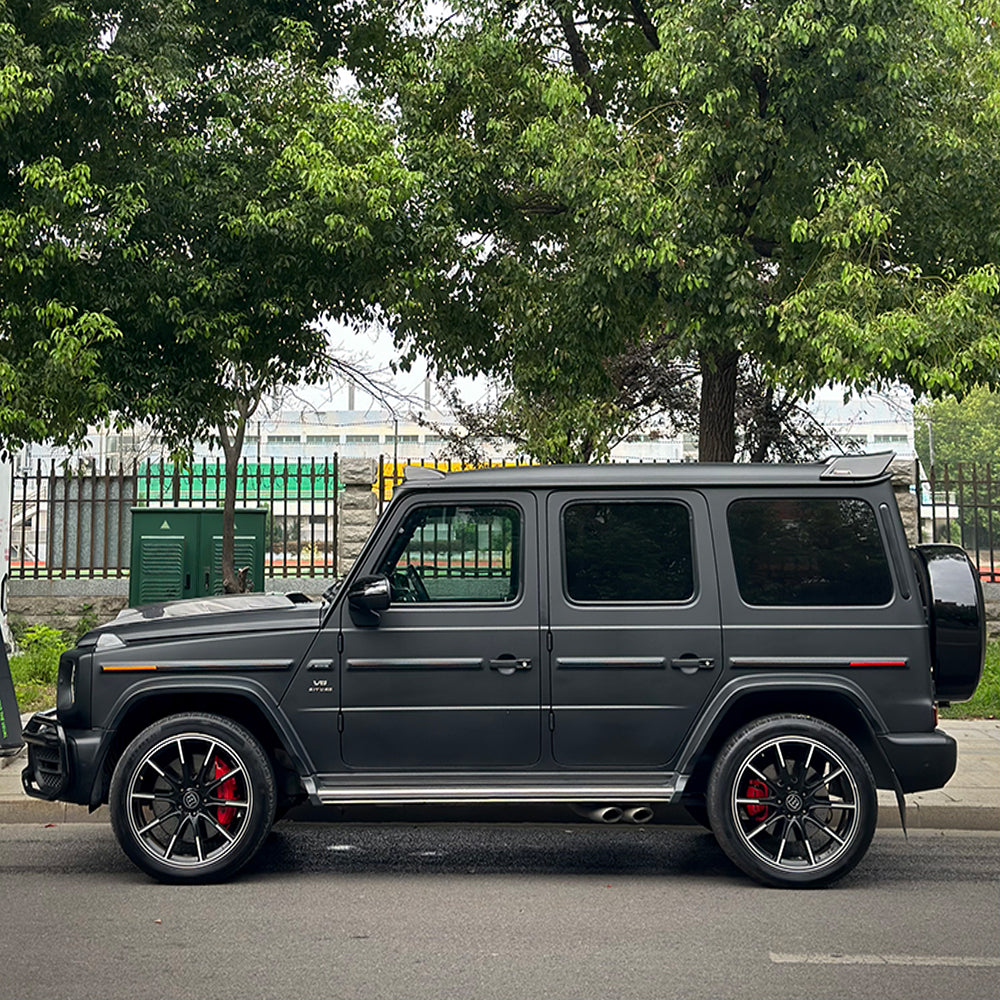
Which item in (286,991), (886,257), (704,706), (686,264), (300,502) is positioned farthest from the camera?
(300,502)

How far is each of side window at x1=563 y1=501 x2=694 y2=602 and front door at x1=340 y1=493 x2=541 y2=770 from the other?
289 mm

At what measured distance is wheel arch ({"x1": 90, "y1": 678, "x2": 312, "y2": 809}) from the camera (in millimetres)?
6660

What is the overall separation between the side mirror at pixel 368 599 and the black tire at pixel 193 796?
31.4 inches

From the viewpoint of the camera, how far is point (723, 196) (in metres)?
12.1

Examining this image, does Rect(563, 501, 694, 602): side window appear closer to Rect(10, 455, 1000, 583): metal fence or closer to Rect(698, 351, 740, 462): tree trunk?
Rect(698, 351, 740, 462): tree trunk

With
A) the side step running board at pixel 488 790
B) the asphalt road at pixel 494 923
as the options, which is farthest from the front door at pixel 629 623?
the asphalt road at pixel 494 923

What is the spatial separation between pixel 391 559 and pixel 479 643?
0.61 m

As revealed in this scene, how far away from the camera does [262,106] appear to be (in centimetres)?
1305

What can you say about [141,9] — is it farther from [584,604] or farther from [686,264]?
[584,604]

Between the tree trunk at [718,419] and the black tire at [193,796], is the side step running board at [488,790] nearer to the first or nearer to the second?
the black tire at [193,796]

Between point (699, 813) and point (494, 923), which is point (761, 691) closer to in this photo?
point (699, 813)

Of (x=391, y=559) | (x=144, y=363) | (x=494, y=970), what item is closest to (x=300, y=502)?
(x=144, y=363)

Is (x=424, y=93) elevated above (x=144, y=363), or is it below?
above

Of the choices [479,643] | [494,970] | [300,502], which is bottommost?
[494,970]
